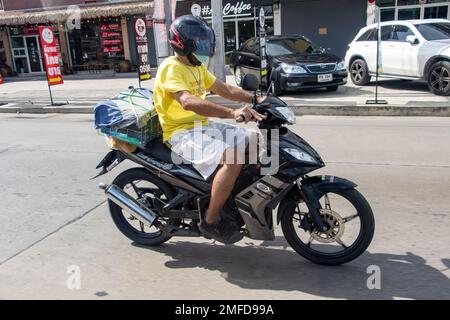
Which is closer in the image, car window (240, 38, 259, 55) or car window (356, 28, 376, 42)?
car window (356, 28, 376, 42)

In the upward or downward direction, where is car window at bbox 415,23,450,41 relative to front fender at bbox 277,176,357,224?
upward

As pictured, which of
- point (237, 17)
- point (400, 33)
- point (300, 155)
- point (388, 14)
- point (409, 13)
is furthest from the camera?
point (237, 17)

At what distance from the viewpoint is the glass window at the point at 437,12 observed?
17938 millimetres

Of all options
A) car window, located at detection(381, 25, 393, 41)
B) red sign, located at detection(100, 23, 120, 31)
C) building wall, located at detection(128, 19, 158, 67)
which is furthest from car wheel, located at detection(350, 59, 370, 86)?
red sign, located at detection(100, 23, 120, 31)

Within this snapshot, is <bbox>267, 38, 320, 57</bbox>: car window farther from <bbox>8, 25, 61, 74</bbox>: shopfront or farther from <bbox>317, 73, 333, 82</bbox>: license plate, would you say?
<bbox>8, 25, 61, 74</bbox>: shopfront

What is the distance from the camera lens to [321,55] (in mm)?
12523

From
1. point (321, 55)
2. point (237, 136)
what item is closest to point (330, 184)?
point (237, 136)

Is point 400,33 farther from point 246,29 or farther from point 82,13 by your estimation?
point 82,13

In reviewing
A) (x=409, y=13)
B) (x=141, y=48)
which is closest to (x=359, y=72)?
(x=141, y=48)

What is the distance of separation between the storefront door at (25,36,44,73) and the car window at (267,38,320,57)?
55.1ft

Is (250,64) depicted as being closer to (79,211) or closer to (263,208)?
(79,211)

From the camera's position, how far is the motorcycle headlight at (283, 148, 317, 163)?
3256 millimetres

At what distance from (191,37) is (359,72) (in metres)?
11.0

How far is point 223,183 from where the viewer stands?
11.0 feet
